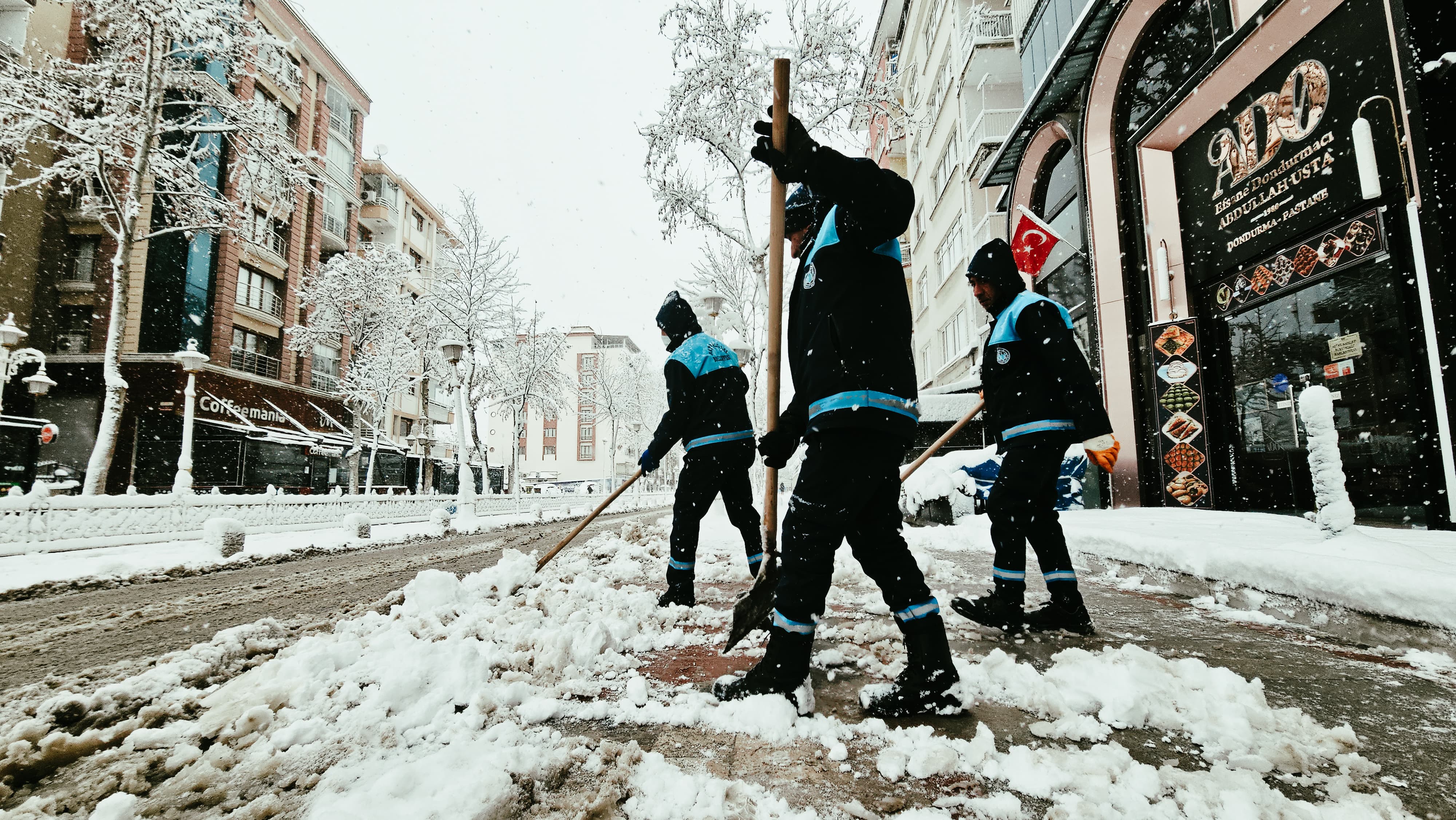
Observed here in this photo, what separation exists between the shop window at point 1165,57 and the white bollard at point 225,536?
12.9 metres

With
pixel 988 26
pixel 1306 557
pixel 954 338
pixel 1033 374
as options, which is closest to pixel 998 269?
pixel 1033 374

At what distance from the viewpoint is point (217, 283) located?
23016mm

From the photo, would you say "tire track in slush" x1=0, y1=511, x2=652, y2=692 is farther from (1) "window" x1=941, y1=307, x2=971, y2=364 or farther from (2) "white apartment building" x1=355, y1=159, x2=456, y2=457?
(2) "white apartment building" x1=355, y1=159, x2=456, y2=457

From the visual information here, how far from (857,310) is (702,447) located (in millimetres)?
1829

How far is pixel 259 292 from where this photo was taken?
25.2m

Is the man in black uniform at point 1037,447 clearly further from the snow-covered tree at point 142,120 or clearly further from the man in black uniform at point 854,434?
the snow-covered tree at point 142,120

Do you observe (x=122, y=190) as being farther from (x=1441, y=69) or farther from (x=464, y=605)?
(x=1441, y=69)

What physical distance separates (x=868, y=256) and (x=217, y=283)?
28880 millimetres

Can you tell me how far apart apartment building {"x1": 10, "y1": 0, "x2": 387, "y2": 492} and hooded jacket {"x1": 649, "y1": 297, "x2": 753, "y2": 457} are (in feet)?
65.3

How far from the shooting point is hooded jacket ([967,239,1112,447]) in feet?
10.0

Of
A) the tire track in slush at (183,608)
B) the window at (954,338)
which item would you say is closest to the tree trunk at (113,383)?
the tire track in slush at (183,608)

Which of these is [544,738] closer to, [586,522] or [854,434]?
[854,434]

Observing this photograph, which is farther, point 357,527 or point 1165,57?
point 357,527

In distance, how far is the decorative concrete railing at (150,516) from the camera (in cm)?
770
